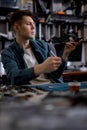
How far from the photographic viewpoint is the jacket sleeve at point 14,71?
57.5 inches

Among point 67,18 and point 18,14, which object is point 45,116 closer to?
point 18,14

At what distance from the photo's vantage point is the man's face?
5.89 feet

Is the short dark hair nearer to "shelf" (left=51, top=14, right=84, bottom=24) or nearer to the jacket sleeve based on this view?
the jacket sleeve

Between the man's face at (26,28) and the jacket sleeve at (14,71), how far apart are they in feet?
0.54

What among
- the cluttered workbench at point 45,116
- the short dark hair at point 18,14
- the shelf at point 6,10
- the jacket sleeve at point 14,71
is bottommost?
the jacket sleeve at point 14,71

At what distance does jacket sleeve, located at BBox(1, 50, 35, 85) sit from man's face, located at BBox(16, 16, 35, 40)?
165 millimetres

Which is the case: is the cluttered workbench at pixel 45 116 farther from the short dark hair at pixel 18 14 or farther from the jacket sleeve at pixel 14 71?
the short dark hair at pixel 18 14

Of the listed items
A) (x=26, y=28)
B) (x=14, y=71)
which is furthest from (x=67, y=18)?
(x=14, y=71)

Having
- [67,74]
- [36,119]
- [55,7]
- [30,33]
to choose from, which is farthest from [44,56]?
[55,7]

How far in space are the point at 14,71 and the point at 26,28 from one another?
394 millimetres

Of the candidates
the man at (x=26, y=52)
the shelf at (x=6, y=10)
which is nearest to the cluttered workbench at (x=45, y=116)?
the man at (x=26, y=52)

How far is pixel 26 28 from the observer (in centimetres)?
181

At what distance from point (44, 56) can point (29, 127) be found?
159cm

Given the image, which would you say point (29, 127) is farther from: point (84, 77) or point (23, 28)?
point (84, 77)
